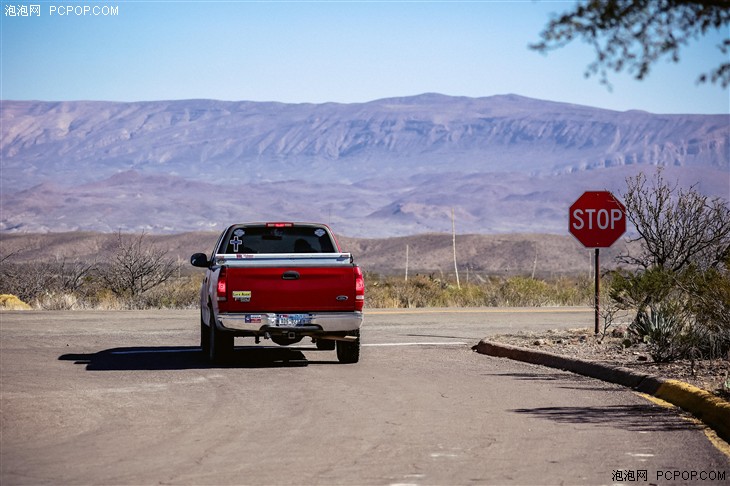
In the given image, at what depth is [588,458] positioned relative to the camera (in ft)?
32.4

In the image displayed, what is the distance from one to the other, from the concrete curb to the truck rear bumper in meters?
2.65

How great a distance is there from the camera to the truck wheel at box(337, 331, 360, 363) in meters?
17.4

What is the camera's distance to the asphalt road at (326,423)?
368 inches

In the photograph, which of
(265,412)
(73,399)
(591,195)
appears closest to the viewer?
(265,412)

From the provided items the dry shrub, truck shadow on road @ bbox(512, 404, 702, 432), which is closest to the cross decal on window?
truck shadow on road @ bbox(512, 404, 702, 432)

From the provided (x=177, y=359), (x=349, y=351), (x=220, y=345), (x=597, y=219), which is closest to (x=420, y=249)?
(x=597, y=219)

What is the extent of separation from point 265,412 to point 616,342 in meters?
8.01

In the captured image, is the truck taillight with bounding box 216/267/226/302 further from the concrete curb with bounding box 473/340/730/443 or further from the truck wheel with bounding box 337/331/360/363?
the concrete curb with bounding box 473/340/730/443

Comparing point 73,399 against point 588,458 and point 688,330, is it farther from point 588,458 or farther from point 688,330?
point 688,330

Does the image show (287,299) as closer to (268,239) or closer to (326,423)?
(268,239)

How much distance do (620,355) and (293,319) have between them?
14.3 feet

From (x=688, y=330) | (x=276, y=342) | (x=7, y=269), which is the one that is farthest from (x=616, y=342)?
(x=7, y=269)

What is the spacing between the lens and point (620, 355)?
17.3 metres

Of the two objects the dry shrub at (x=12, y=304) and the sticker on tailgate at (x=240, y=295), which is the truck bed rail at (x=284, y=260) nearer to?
the sticker on tailgate at (x=240, y=295)
